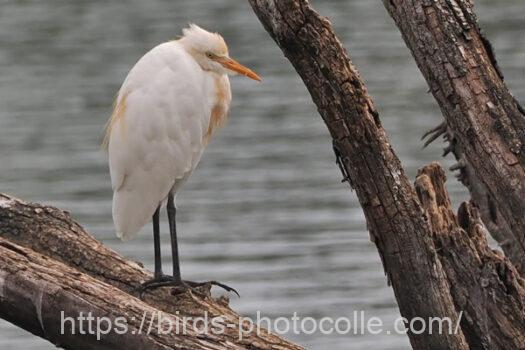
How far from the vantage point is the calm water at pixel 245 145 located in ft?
39.1

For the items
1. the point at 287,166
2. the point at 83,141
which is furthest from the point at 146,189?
the point at 83,141

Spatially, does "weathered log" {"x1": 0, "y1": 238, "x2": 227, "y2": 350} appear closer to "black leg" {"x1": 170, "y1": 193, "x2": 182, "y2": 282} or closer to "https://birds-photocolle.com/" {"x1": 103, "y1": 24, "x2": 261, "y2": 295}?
"black leg" {"x1": 170, "y1": 193, "x2": 182, "y2": 282}

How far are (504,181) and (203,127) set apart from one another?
7.87ft

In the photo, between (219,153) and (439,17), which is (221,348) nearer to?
(439,17)

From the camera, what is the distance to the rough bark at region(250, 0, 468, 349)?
16.6 feet

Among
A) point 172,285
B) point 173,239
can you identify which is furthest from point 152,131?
point 172,285

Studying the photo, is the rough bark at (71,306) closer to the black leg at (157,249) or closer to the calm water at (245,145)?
the black leg at (157,249)

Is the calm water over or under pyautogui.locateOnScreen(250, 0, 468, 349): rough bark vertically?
over

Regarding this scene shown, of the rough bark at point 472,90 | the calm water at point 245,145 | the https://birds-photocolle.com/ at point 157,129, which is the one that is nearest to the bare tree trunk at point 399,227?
the rough bark at point 472,90

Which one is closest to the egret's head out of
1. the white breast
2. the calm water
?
the white breast

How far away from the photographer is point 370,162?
5203 millimetres

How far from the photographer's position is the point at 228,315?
18.7ft

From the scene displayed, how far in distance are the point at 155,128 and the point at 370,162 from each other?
2.13m

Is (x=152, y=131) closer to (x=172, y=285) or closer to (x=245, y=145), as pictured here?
(x=172, y=285)
